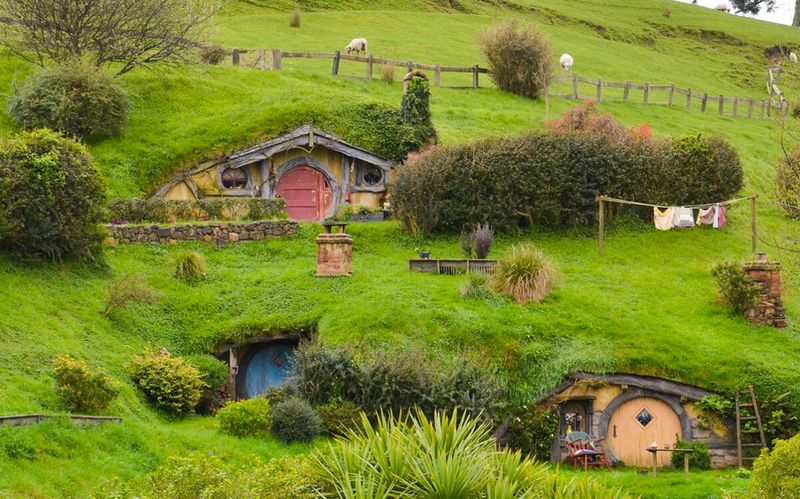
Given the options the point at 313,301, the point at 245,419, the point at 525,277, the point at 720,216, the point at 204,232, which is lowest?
the point at 245,419

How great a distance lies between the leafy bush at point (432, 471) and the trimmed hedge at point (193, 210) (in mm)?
21372

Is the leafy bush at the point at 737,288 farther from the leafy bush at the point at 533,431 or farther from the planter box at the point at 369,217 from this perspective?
the planter box at the point at 369,217

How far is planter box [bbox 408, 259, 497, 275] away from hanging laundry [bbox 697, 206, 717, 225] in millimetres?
8495

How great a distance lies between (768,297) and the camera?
1169 inches

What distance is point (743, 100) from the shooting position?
209ft

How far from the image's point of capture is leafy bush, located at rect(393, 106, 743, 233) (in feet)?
120

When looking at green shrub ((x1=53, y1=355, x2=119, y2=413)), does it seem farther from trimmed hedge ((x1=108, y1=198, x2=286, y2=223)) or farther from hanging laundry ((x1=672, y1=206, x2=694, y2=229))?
hanging laundry ((x1=672, y1=206, x2=694, y2=229))

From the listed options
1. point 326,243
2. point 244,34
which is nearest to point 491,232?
point 326,243

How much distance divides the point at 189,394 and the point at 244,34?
38.7 meters

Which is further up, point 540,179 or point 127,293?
point 540,179

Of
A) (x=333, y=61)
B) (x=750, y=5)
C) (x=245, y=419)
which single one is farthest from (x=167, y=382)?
(x=750, y=5)

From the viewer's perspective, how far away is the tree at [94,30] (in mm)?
43281

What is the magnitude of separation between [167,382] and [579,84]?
132 ft

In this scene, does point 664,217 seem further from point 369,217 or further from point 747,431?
point 747,431
